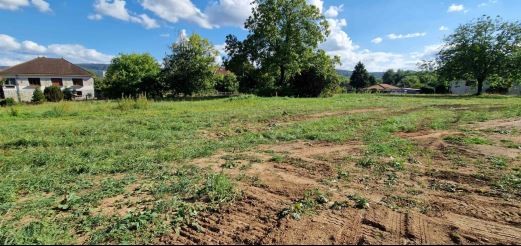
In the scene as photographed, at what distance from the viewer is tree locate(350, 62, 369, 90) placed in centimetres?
6775

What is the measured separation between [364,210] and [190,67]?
29.4 meters

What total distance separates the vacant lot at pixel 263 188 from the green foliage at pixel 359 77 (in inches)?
2433

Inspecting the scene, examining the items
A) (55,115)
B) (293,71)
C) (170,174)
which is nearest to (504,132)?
(170,174)

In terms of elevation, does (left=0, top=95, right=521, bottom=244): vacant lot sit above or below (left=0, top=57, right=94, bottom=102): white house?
below

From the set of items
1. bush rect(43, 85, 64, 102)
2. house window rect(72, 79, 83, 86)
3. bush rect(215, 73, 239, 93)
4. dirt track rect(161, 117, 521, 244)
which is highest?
house window rect(72, 79, 83, 86)

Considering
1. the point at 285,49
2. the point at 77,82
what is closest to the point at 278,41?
the point at 285,49

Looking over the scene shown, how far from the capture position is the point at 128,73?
1694 inches

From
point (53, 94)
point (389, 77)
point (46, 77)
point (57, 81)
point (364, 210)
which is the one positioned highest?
point (389, 77)

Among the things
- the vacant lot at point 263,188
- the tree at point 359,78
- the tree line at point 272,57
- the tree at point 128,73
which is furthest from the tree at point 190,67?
the tree at point 359,78

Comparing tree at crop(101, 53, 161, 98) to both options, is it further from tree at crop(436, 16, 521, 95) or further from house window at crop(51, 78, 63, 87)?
tree at crop(436, 16, 521, 95)

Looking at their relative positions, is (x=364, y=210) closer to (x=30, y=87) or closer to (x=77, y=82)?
(x=30, y=87)

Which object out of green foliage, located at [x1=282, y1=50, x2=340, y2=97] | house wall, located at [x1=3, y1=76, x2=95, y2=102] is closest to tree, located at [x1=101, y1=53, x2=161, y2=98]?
house wall, located at [x1=3, y1=76, x2=95, y2=102]

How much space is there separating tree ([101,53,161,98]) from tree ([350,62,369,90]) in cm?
4056

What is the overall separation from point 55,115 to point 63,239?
13.1m
